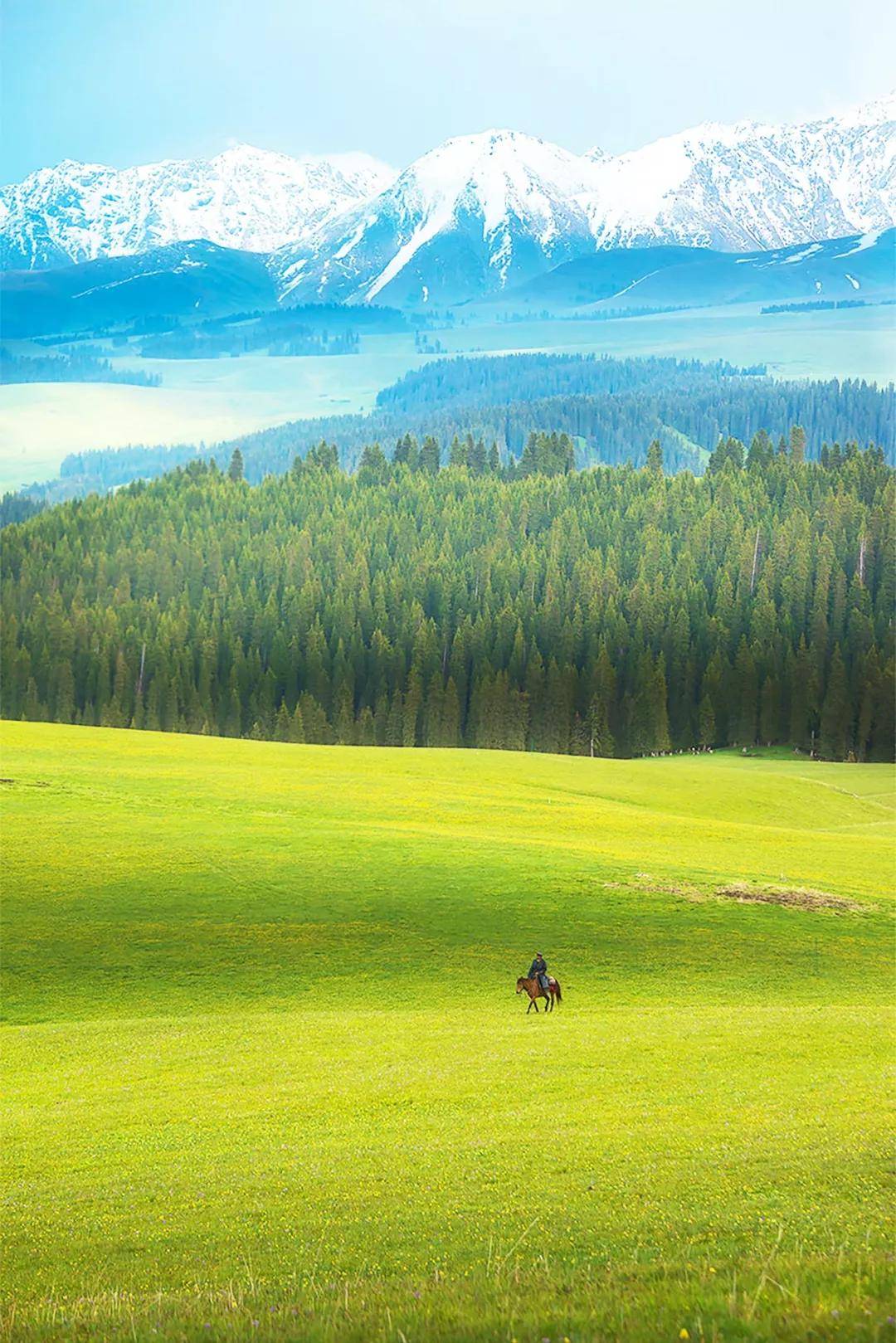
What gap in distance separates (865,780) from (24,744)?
2663 inches

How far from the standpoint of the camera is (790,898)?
47406mm

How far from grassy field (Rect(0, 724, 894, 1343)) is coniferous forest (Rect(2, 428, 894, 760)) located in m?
83.1

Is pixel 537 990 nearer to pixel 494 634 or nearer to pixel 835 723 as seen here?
pixel 835 723

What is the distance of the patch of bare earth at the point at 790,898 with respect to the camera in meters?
46.6

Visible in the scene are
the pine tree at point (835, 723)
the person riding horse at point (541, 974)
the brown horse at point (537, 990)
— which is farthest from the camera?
the pine tree at point (835, 723)

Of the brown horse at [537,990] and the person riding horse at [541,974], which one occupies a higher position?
the person riding horse at [541,974]

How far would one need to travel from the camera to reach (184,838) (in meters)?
51.6

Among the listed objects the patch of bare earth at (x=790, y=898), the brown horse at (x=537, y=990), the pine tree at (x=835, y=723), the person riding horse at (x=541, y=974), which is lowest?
the brown horse at (x=537, y=990)

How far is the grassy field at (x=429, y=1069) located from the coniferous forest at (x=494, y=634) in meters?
83.1

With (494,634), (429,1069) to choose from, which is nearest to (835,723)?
(494,634)

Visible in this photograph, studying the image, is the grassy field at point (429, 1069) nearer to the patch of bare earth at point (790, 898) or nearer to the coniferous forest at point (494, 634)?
the patch of bare earth at point (790, 898)

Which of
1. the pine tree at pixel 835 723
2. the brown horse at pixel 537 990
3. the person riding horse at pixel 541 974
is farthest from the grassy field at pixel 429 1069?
the pine tree at pixel 835 723

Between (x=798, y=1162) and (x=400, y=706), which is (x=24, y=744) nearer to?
(x=798, y=1162)

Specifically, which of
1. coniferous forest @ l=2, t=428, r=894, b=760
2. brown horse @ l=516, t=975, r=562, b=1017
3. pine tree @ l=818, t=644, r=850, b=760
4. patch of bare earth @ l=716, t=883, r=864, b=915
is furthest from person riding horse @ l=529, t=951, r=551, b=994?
pine tree @ l=818, t=644, r=850, b=760
